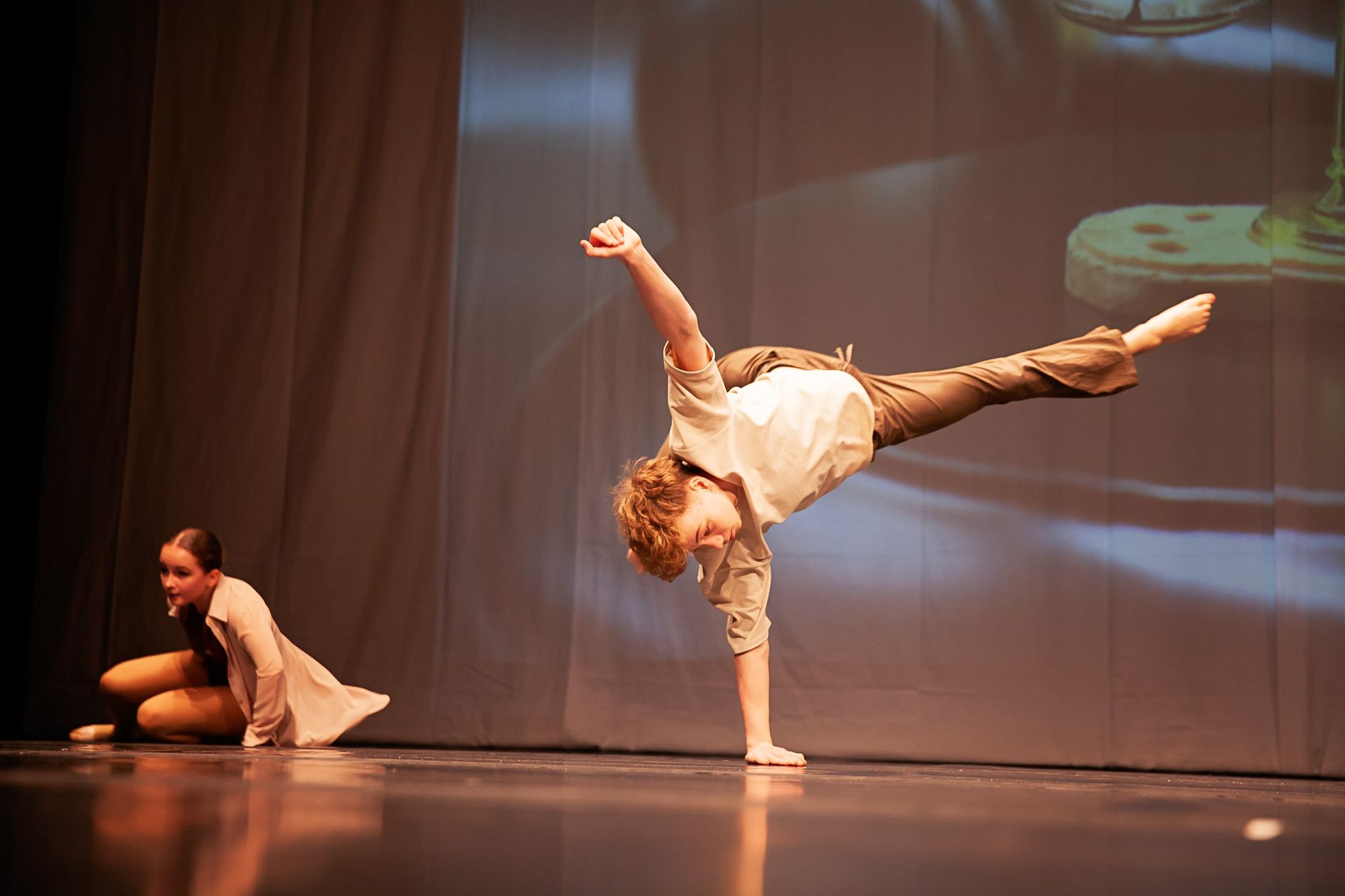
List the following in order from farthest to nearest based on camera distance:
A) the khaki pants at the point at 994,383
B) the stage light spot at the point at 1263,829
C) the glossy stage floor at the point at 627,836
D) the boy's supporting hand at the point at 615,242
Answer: the khaki pants at the point at 994,383
the boy's supporting hand at the point at 615,242
the stage light spot at the point at 1263,829
the glossy stage floor at the point at 627,836

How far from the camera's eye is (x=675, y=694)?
3684 mm

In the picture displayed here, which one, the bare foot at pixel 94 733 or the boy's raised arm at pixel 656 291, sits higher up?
the boy's raised arm at pixel 656 291

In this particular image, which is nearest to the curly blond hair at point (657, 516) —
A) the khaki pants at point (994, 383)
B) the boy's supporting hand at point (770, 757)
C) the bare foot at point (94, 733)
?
the boy's supporting hand at point (770, 757)

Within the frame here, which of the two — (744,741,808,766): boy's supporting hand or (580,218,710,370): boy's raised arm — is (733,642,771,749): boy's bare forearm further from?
(580,218,710,370): boy's raised arm

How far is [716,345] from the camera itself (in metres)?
3.77

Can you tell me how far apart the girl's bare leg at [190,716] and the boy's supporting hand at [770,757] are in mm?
1627

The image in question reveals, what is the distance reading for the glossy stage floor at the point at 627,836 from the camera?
807mm

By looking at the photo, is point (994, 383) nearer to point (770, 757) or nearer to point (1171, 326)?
point (1171, 326)

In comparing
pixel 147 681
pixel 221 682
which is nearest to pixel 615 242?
pixel 221 682

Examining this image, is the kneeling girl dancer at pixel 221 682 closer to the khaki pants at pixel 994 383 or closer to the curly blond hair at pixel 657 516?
the curly blond hair at pixel 657 516

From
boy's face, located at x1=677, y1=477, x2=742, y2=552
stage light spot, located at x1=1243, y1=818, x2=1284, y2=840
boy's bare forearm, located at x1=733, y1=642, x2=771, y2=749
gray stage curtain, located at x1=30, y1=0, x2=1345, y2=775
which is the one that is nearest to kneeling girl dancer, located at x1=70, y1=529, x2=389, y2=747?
gray stage curtain, located at x1=30, y1=0, x2=1345, y2=775

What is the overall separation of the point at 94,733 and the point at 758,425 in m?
2.49

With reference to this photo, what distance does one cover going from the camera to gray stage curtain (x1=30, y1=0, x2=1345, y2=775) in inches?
133

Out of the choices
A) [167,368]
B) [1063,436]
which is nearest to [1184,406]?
[1063,436]
